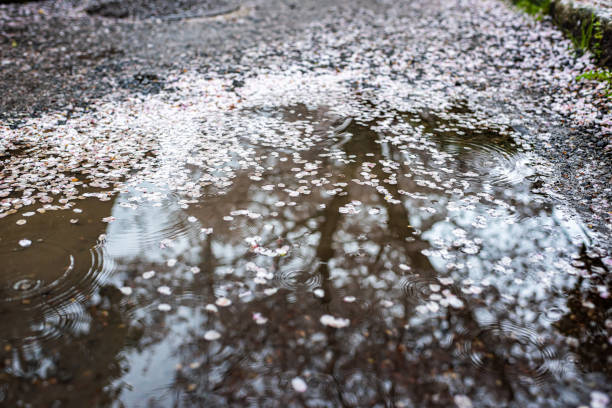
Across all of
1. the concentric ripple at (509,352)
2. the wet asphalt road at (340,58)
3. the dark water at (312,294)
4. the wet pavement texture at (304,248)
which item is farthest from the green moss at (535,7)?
the concentric ripple at (509,352)

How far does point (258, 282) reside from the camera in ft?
10.8

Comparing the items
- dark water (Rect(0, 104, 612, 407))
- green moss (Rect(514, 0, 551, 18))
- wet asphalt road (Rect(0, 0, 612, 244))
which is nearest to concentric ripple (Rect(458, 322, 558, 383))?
dark water (Rect(0, 104, 612, 407))

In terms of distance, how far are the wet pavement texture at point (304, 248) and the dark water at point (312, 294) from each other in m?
0.02

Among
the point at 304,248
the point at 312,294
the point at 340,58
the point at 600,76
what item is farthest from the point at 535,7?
the point at 312,294

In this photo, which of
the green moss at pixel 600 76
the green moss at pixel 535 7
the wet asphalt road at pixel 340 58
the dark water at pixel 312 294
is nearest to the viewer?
the dark water at pixel 312 294

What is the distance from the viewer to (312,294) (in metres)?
3.20

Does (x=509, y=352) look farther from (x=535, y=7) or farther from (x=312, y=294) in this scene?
(x=535, y=7)

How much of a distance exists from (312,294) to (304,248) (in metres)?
0.60

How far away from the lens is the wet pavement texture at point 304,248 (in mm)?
2568

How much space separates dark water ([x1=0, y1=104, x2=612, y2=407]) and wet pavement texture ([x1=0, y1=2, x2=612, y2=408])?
16 millimetres

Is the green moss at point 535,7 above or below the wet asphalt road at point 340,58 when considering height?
above

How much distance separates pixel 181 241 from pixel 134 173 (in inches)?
60.3

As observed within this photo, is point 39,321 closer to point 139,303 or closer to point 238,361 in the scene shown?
point 139,303

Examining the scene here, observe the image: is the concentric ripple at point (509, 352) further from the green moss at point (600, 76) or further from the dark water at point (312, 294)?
the green moss at point (600, 76)
